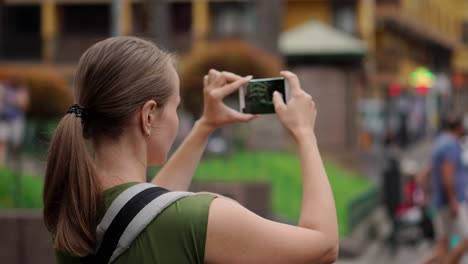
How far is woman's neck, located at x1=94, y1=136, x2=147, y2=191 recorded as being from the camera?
7.45ft

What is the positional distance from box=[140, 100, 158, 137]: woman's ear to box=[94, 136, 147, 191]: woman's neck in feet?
0.18

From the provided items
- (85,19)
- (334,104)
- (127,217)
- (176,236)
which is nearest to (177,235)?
(176,236)

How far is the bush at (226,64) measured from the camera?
16.4 m

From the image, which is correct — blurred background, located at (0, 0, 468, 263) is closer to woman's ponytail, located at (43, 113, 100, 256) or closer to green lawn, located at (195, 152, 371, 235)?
green lawn, located at (195, 152, 371, 235)

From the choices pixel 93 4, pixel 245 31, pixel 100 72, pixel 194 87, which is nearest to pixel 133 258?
pixel 100 72

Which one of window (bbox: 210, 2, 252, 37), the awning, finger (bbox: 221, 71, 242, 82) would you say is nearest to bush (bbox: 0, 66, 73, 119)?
the awning

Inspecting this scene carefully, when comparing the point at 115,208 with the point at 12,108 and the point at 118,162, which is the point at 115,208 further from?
the point at 12,108

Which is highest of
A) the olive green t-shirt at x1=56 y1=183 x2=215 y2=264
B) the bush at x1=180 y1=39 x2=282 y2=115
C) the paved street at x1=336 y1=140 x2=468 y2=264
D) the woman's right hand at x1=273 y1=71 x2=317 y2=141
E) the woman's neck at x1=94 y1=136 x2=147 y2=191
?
the woman's right hand at x1=273 y1=71 x2=317 y2=141

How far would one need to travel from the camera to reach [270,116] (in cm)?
1841

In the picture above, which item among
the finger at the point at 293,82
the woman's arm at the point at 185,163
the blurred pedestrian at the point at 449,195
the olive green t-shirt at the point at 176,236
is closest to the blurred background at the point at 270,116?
the woman's arm at the point at 185,163

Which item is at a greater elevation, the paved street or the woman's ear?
the woman's ear

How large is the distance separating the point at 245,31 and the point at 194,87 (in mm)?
24200

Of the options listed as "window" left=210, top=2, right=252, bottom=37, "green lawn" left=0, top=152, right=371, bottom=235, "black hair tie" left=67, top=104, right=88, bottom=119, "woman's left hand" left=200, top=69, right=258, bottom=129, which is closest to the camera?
"black hair tie" left=67, top=104, right=88, bottom=119

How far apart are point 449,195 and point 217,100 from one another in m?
6.34
